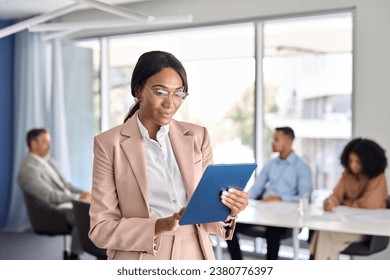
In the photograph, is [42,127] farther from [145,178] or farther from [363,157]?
[145,178]

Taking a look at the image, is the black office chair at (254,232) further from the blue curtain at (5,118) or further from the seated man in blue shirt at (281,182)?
the blue curtain at (5,118)

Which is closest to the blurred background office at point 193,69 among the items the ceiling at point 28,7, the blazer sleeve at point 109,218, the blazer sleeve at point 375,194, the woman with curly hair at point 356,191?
the ceiling at point 28,7

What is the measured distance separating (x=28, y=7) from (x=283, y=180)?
176 cm

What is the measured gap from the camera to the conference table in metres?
2.79

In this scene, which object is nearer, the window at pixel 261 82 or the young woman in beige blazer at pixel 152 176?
the young woman in beige blazer at pixel 152 176

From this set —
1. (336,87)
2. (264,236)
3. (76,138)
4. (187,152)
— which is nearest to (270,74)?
(336,87)

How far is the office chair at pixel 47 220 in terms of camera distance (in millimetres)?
3482

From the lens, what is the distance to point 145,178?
1.26 m

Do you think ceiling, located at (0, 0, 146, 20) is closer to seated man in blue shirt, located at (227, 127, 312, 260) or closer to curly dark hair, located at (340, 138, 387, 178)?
curly dark hair, located at (340, 138, 387, 178)

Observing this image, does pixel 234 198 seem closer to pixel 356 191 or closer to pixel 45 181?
pixel 356 191

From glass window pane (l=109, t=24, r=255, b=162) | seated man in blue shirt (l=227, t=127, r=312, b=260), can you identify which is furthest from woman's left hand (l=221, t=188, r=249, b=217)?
seated man in blue shirt (l=227, t=127, r=312, b=260)

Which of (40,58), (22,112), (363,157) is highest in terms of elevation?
(40,58)

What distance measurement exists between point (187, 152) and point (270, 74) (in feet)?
9.12

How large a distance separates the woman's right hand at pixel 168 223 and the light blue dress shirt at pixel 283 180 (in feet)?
6.77
